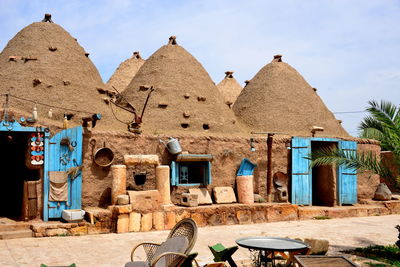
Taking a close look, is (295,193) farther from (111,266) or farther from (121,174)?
(111,266)

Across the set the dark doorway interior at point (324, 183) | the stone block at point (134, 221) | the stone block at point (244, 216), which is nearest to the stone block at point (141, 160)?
the stone block at point (134, 221)

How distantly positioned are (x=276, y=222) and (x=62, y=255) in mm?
6785

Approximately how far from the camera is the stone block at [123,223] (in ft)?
33.6

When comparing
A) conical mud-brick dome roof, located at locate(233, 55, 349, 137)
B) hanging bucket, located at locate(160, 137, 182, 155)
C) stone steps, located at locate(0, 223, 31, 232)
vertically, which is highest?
conical mud-brick dome roof, located at locate(233, 55, 349, 137)

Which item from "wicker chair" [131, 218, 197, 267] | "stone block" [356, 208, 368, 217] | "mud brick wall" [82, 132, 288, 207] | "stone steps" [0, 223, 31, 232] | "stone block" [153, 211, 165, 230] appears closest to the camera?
"wicker chair" [131, 218, 197, 267]

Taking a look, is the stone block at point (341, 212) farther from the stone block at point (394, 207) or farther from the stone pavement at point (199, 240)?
the stone block at point (394, 207)

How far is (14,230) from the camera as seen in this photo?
377 inches

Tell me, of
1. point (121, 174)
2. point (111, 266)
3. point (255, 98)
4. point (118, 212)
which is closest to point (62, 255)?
point (111, 266)

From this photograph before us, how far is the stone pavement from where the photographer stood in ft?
24.4

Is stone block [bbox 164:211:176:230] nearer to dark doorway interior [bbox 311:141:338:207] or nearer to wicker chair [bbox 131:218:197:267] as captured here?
wicker chair [bbox 131:218:197:267]

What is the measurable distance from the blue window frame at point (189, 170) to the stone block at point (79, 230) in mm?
3003

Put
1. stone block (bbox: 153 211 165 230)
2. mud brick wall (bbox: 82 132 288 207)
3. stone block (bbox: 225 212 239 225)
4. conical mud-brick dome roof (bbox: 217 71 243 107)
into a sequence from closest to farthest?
stone block (bbox: 153 211 165 230), mud brick wall (bbox: 82 132 288 207), stone block (bbox: 225 212 239 225), conical mud-brick dome roof (bbox: 217 71 243 107)

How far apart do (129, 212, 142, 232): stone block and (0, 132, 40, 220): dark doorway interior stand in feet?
11.2

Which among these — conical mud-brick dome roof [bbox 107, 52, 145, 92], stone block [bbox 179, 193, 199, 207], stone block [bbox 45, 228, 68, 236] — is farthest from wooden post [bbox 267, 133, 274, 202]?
conical mud-brick dome roof [bbox 107, 52, 145, 92]
